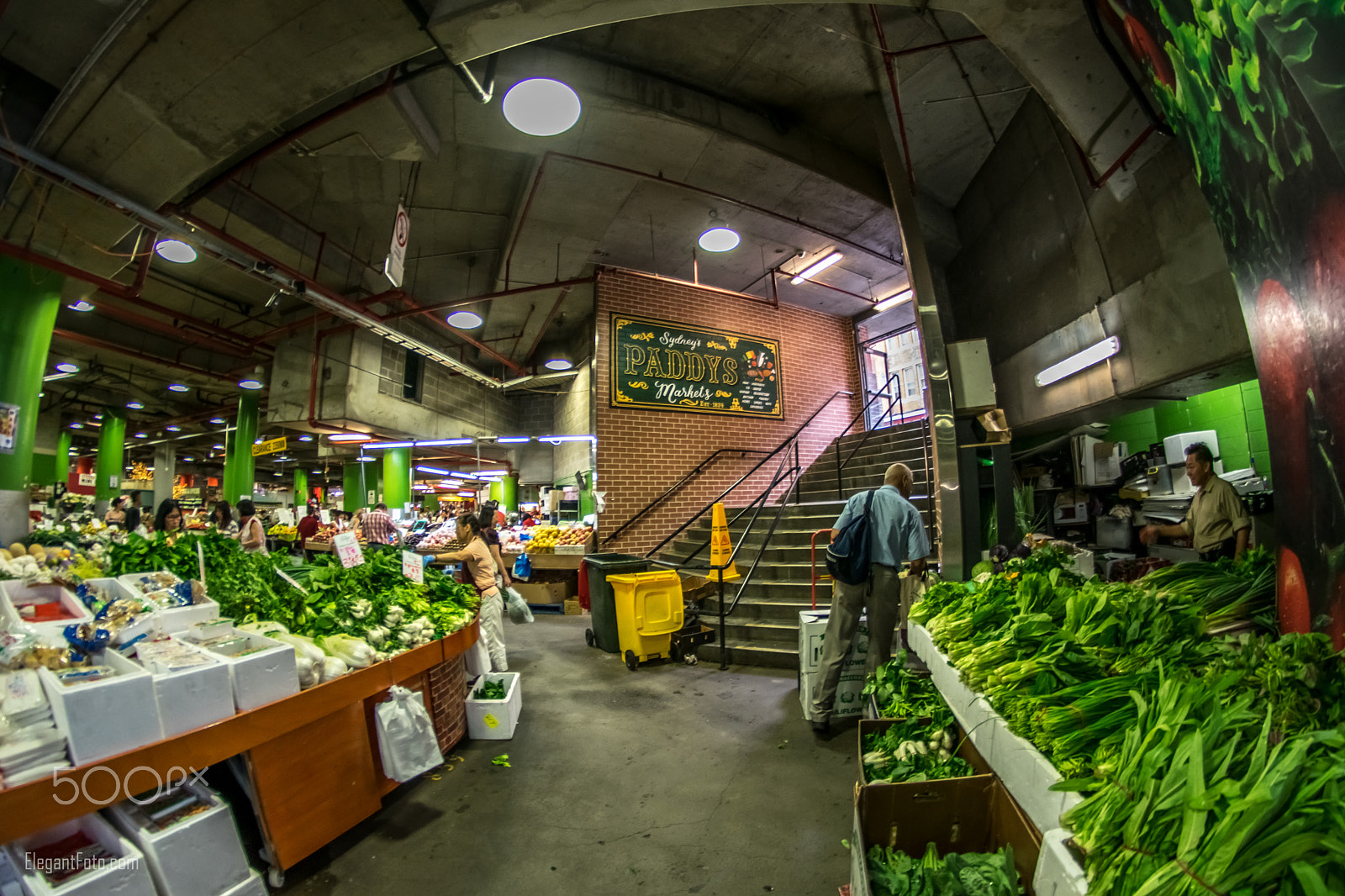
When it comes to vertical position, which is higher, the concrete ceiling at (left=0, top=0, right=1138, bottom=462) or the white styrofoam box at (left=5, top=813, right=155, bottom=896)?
the concrete ceiling at (left=0, top=0, right=1138, bottom=462)

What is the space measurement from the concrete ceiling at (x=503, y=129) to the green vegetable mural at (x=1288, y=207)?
6.67 ft

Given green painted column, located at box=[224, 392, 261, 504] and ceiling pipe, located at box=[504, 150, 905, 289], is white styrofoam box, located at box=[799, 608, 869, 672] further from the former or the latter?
green painted column, located at box=[224, 392, 261, 504]

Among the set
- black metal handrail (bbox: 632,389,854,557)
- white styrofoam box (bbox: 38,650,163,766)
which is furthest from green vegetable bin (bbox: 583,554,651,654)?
white styrofoam box (bbox: 38,650,163,766)

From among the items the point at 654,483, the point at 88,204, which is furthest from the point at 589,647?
the point at 88,204

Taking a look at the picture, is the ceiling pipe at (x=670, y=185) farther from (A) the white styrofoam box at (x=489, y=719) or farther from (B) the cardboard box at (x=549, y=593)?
(A) the white styrofoam box at (x=489, y=719)

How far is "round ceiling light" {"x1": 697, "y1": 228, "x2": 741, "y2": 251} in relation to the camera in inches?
288

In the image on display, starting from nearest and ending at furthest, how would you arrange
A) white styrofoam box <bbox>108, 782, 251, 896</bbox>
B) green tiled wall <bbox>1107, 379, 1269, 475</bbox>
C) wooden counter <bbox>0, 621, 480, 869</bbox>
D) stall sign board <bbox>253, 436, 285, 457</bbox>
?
wooden counter <bbox>0, 621, 480, 869</bbox>, white styrofoam box <bbox>108, 782, 251, 896</bbox>, green tiled wall <bbox>1107, 379, 1269, 475</bbox>, stall sign board <bbox>253, 436, 285, 457</bbox>

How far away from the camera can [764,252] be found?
29.9ft

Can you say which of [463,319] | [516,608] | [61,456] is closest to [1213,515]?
[516,608]

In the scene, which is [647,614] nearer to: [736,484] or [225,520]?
[736,484]

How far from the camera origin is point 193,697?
7.09ft


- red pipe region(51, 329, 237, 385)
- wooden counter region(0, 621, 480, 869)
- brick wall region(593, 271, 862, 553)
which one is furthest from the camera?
red pipe region(51, 329, 237, 385)

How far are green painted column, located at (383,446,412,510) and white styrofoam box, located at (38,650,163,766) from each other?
1421cm

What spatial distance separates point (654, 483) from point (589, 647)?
3329 millimetres
